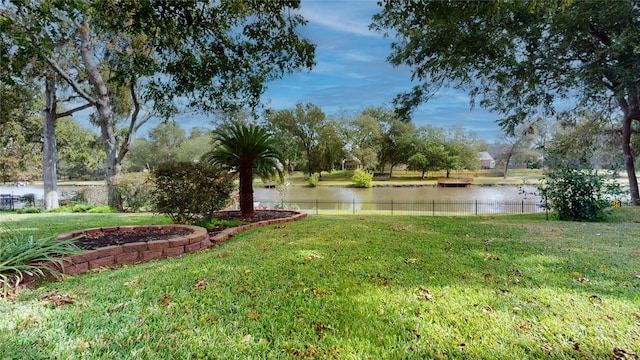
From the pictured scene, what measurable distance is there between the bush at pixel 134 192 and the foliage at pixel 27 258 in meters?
9.27

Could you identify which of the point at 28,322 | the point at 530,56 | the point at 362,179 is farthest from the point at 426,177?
the point at 28,322

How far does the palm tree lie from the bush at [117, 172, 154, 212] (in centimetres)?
669

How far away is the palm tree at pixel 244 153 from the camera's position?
681 cm

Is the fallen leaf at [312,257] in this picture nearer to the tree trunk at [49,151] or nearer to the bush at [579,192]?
the bush at [579,192]

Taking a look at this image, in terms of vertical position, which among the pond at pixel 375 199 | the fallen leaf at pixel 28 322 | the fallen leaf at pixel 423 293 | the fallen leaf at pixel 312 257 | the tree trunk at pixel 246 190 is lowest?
the pond at pixel 375 199

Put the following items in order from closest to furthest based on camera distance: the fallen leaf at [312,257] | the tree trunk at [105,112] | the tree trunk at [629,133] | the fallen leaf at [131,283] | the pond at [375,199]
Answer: the fallen leaf at [131,283] → the fallen leaf at [312,257] → the tree trunk at [629,133] → the tree trunk at [105,112] → the pond at [375,199]

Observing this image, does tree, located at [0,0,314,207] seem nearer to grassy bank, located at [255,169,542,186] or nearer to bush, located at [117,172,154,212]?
bush, located at [117,172,154,212]

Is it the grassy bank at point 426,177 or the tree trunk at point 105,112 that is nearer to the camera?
the tree trunk at point 105,112

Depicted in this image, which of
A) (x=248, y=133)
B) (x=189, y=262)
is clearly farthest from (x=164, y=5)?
(x=189, y=262)

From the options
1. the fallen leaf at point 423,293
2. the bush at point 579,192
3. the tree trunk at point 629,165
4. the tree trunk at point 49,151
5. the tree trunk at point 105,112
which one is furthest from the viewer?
the tree trunk at point 49,151

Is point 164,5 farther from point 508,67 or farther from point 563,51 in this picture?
point 563,51

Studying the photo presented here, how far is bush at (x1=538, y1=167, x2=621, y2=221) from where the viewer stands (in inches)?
310

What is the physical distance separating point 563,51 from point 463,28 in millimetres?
3737

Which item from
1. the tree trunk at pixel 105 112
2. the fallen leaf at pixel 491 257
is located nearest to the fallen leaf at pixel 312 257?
the fallen leaf at pixel 491 257
